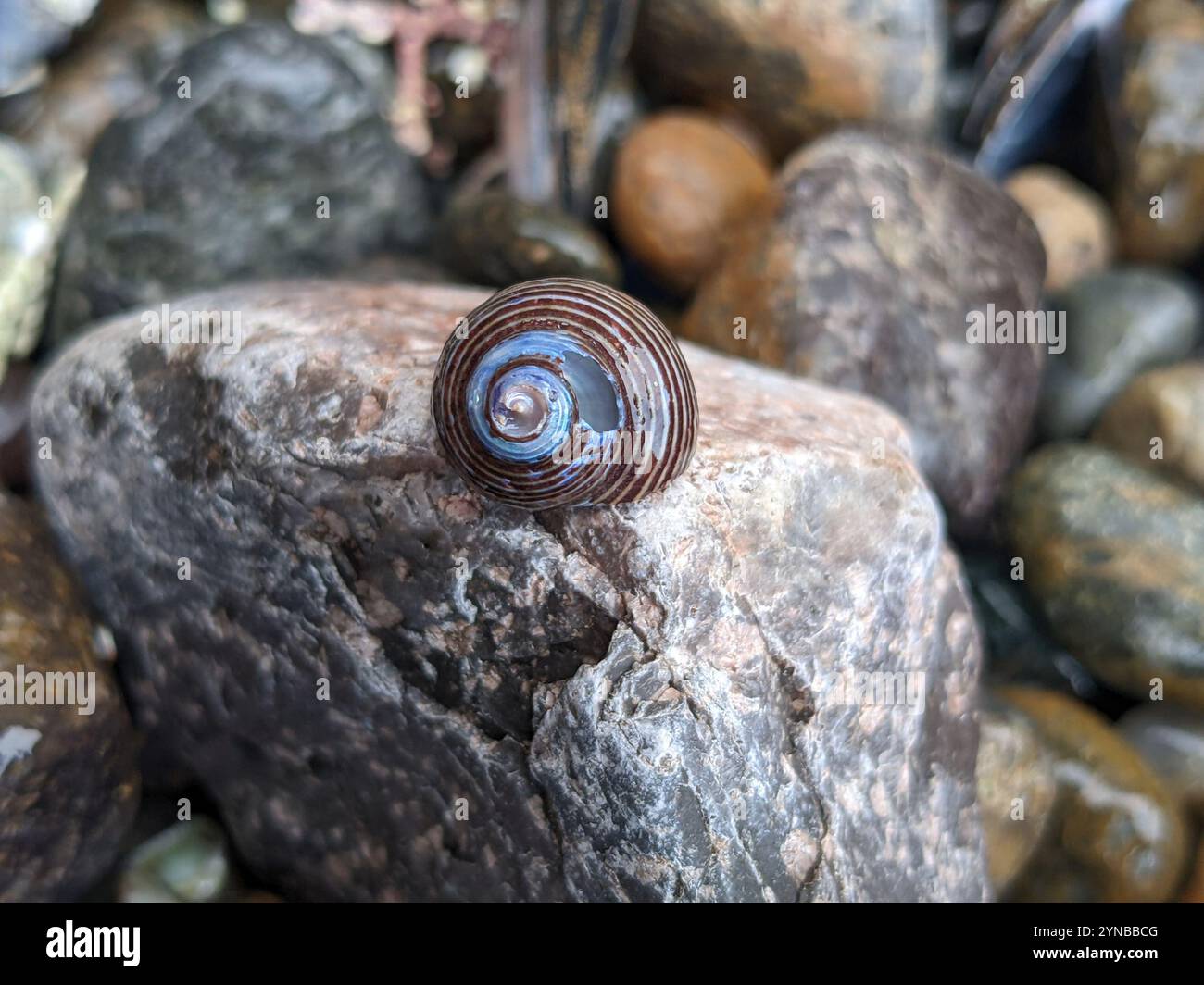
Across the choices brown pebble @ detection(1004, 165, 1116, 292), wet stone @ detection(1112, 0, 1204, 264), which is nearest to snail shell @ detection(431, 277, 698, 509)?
brown pebble @ detection(1004, 165, 1116, 292)

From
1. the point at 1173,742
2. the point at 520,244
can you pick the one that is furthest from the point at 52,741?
the point at 1173,742

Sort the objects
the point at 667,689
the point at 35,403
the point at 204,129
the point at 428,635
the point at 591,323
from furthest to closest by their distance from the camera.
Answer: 1. the point at 204,129
2. the point at 35,403
3. the point at 428,635
4. the point at 667,689
5. the point at 591,323

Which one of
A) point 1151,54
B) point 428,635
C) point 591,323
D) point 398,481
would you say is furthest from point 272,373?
point 1151,54

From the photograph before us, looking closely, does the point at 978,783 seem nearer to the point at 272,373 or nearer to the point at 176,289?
A: the point at 272,373

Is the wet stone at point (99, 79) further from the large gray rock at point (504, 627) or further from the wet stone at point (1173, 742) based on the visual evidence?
the wet stone at point (1173, 742)

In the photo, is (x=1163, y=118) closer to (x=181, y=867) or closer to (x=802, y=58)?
(x=802, y=58)

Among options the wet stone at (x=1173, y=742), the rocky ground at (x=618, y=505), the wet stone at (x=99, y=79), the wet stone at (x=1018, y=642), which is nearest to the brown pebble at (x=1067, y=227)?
the rocky ground at (x=618, y=505)
